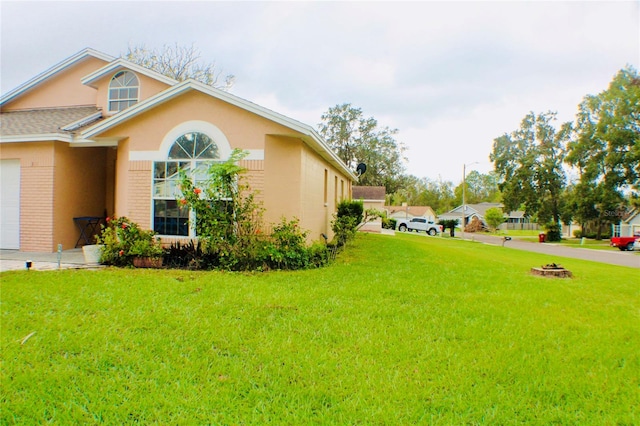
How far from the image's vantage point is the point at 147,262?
8055mm

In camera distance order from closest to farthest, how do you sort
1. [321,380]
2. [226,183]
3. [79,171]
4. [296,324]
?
1. [321,380]
2. [296,324]
3. [226,183]
4. [79,171]

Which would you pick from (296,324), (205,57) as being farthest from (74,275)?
(205,57)

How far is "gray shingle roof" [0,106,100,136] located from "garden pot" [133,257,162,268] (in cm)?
483

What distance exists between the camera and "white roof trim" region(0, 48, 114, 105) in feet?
43.1

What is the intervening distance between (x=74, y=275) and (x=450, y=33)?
10.6m

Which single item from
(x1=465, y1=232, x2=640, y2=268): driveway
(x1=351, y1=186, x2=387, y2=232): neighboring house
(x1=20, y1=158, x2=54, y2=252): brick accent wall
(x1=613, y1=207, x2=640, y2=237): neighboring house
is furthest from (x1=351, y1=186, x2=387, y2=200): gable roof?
(x1=20, y1=158, x2=54, y2=252): brick accent wall

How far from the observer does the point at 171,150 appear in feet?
29.8

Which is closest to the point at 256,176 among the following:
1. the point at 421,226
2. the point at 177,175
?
the point at 177,175

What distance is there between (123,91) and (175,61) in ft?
54.1

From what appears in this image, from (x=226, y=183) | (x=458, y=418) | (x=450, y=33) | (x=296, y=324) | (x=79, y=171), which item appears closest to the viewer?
(x=458, y=418)

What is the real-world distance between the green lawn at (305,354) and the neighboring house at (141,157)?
3.00m

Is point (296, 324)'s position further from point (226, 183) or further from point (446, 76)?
point (446, 76)

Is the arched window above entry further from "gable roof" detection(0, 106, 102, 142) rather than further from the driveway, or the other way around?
the driveway

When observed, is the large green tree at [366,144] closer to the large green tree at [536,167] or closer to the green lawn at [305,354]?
the large green tree at [536,167]
